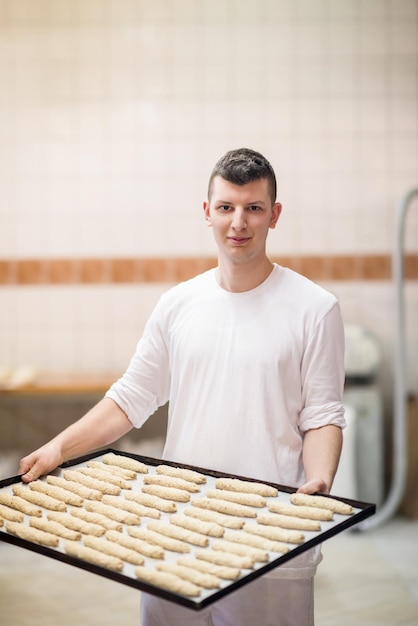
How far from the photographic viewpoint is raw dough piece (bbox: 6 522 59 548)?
1.51 meters

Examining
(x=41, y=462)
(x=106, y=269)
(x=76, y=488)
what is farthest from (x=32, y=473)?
(x=106, y=269)

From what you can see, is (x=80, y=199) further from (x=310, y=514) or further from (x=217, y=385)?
(x=310, y=514)

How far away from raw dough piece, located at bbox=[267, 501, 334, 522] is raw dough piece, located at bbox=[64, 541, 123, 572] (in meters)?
0.35

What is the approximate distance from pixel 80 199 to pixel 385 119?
1.83 metres

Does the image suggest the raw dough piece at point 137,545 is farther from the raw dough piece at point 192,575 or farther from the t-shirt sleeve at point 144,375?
the t-shirt sleeve at point 144,375

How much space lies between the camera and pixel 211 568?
1.37 meters

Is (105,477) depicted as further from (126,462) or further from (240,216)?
(240,216)

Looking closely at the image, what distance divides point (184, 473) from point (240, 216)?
0.60 metres

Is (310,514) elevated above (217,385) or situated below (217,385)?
below

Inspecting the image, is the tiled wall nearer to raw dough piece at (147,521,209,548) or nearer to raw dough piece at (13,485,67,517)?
raw dough piece at (13,485,67,517)

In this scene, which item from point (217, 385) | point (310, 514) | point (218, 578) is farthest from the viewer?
point (217, 385)

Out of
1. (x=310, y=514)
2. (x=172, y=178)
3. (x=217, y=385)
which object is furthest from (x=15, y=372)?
(x=310, y=514)

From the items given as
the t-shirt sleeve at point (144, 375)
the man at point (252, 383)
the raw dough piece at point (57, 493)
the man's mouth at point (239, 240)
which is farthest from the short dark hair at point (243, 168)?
the raw dough piece at point (57, 493)

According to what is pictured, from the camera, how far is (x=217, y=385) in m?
1.87
